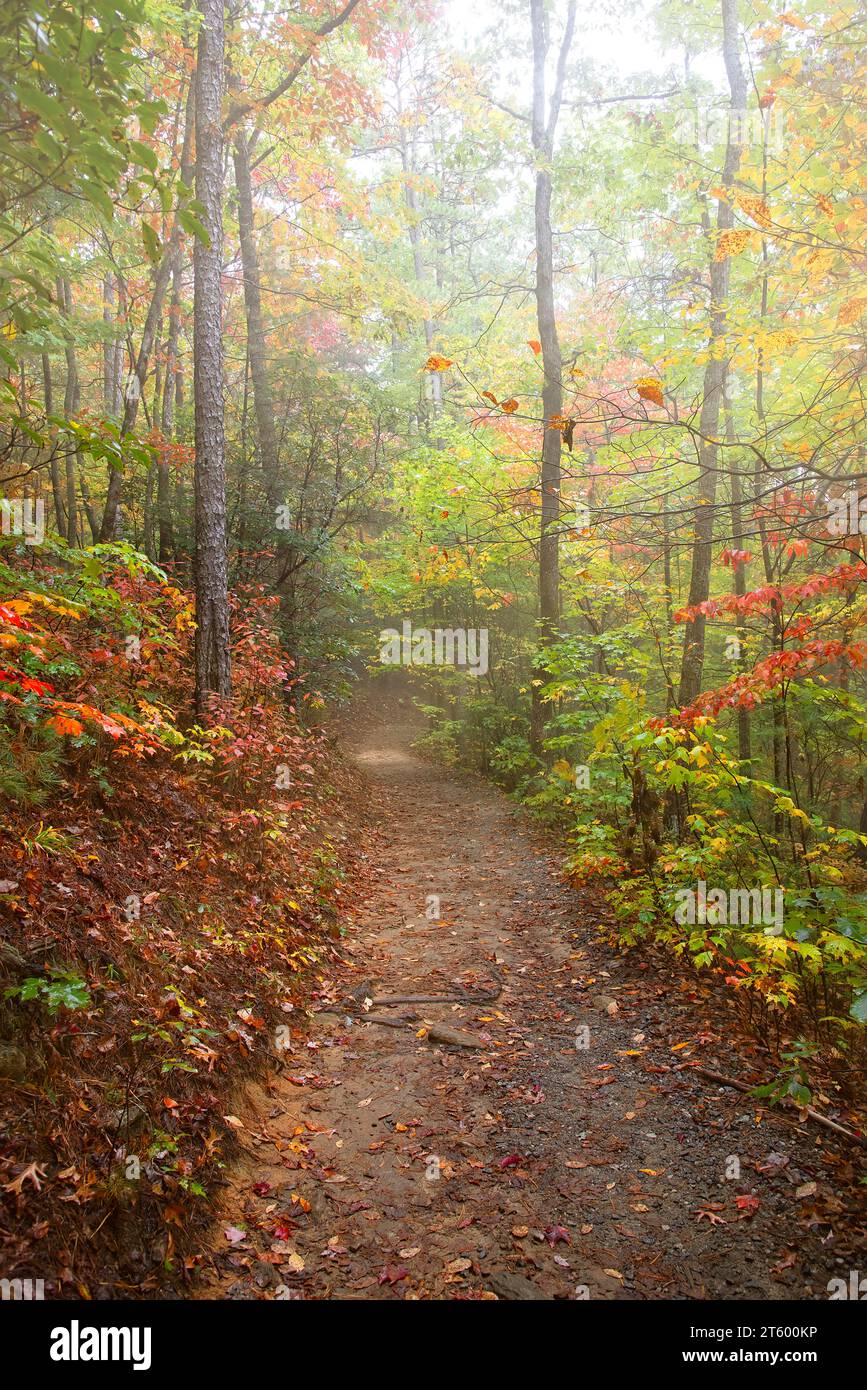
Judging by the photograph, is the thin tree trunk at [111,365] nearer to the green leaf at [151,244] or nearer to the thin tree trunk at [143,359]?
the thin tree trunk at [143,359]

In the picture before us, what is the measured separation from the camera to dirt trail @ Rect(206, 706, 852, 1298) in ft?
9.68

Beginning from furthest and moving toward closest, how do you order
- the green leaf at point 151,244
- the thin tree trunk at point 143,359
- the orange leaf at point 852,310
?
the thin tree trunk at point 143,359, the orange leaf at point 852,310, the green leaf at point 151,244

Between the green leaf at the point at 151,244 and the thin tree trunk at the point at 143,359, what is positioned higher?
the thin tree trunk at the point at 143,359

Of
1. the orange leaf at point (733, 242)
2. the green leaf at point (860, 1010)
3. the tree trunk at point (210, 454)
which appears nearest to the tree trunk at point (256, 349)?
the tree trunk at point (210, 454)

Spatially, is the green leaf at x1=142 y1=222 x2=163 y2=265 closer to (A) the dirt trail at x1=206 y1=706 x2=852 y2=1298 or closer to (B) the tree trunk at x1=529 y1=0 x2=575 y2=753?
(A) the dirt trail at x1=206 y1=706 x2=852 y2=1298

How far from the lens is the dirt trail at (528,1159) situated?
2.95 metres

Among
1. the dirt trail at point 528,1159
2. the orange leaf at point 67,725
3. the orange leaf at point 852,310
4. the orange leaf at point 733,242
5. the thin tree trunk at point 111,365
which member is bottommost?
the dirt trail at point 528,1159

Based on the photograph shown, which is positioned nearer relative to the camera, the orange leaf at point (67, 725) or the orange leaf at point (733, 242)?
the orange leaf at point (67, 725)

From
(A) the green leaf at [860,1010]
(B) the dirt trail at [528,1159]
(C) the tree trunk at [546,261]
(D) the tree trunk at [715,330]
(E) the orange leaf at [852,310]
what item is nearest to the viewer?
(A) the green leaf at [860,1010]

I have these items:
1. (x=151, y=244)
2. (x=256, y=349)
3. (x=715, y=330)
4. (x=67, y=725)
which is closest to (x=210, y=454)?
(x=67, y=725)

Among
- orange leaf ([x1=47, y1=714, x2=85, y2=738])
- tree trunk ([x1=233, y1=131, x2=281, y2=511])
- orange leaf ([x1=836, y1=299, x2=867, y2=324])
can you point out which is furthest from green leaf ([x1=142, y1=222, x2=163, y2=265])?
tree trunk ([x1=233, y1=131, x2=281, y2=511])

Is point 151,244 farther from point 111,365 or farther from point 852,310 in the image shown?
point 111,365
